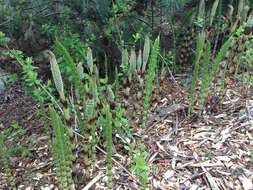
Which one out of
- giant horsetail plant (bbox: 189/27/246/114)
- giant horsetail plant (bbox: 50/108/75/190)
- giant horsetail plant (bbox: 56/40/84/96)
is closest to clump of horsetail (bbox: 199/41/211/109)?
giant horsetail plant (bbox: 189/27/246/114)


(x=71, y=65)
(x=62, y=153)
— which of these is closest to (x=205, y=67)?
(x=71, y=65)

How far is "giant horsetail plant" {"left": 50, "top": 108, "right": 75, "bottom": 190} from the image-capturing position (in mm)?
1250

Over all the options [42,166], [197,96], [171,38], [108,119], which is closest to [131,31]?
[171,38]

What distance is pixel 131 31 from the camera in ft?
7.89

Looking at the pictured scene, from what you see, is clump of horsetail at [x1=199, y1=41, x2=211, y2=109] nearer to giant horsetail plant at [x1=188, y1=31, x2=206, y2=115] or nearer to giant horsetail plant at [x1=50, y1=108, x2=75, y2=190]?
giant horsetail plant at [x1=188, y1=31, x2=206, y2=115]

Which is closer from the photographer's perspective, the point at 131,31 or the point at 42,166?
the point at 42,166

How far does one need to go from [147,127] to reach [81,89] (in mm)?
517

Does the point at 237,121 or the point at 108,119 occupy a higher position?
the point at 108,119

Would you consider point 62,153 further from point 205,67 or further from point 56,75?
point 205,67

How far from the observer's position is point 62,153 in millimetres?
1303

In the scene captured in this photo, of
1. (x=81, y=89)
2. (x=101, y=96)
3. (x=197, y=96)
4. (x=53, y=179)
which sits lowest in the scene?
(x=53, y=179)

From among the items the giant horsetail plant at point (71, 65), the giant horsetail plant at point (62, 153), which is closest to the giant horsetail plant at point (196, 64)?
the giant horsetail plant at point (71, 65)

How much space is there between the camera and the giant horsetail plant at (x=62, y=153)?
125cm

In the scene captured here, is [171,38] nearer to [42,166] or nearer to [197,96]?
[197,96]
